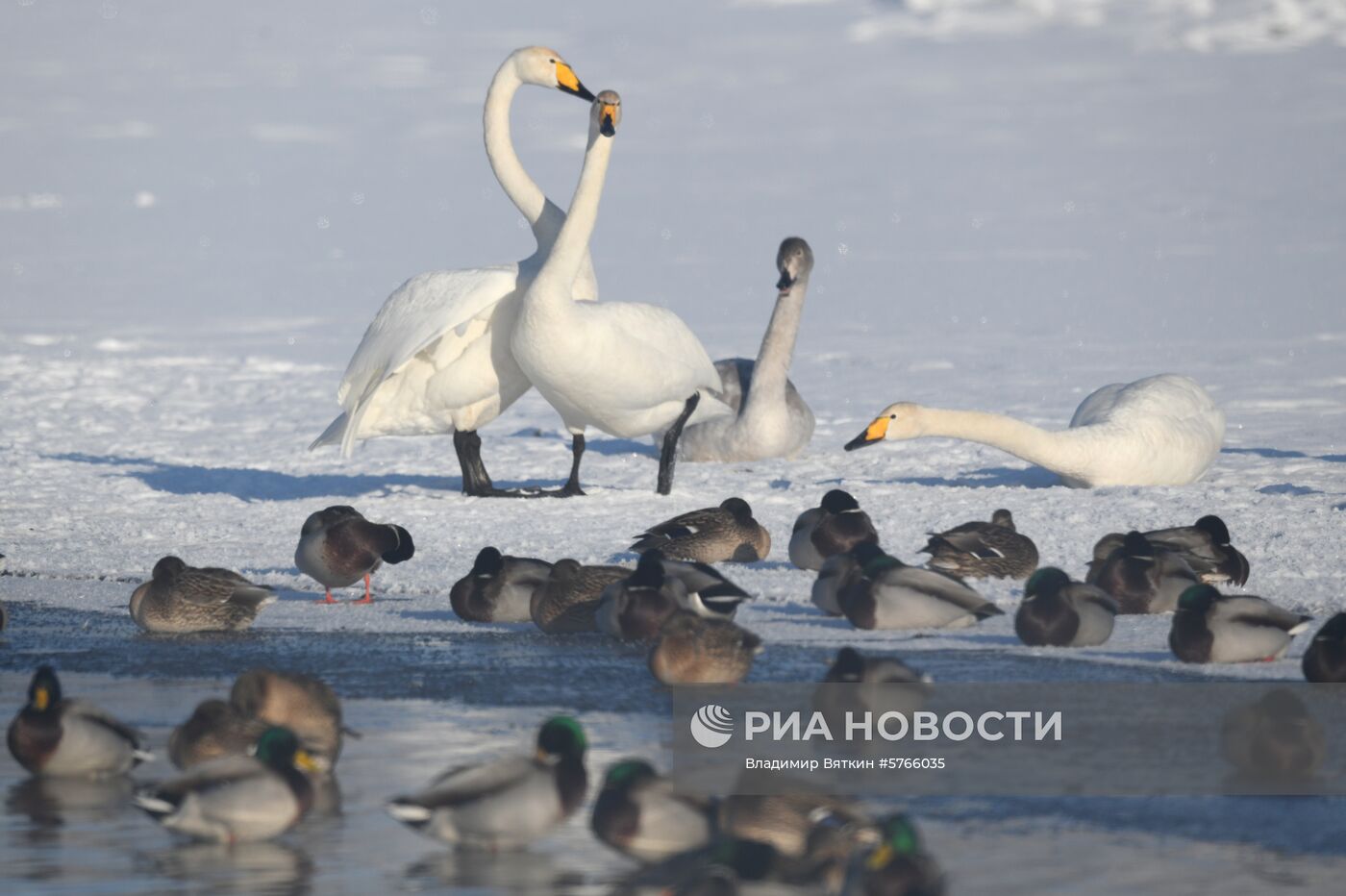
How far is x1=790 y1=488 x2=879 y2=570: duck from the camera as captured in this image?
315 inches

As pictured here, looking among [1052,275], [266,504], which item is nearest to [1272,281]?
[1052,275]

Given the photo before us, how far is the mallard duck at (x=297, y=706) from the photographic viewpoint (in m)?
5.43

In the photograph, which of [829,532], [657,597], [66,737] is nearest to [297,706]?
[66,737]

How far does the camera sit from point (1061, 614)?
21.4ft

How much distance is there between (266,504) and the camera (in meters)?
10.3

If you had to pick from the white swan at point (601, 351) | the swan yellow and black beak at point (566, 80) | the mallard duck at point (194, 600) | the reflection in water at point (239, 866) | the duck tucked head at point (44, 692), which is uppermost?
the swan yellow and black beak at point (566, 80)

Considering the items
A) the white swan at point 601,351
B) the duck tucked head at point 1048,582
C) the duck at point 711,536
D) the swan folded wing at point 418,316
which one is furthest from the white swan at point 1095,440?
the duck tucked head at point 1048,582

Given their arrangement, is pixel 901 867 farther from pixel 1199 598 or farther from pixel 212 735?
pixel 1199 598

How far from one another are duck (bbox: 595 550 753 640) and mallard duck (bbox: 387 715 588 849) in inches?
74.1

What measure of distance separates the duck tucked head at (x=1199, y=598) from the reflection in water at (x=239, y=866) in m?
2.92

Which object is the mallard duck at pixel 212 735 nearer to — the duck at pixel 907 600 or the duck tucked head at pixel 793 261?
the duck at pixel 907 600

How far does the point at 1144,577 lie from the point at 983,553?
825 mm

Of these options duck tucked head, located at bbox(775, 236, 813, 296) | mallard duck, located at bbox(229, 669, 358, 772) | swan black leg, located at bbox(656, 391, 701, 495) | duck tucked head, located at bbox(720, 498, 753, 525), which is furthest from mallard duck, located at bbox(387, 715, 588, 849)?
duck tucked head, located at bbox(775, 236, 813, 296)

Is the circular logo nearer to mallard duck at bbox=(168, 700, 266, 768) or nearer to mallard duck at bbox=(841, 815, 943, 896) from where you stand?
mallard duck at bbox=(168, 700, 266, 768)
